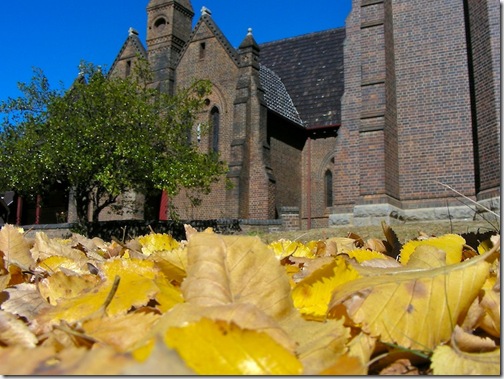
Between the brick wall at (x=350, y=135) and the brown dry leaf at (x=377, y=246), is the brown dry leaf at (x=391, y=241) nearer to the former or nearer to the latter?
the brown dry leaf at (x=377, y=246)

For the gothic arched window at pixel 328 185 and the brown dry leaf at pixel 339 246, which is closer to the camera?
the brown dry leaf at pixel 339 246

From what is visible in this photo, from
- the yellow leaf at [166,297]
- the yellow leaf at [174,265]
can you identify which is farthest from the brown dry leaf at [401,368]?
the yellow leaf at [174,265]

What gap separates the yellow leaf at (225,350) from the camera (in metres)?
0.62

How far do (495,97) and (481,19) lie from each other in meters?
2.20

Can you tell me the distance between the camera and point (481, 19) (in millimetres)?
14359

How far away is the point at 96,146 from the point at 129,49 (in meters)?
12.0

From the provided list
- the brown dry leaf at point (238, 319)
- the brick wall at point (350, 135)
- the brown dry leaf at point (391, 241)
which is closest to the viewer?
the brown dry leaf at point (238, 319)

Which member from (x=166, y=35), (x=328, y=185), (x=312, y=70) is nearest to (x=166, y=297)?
(x=328, y=185)

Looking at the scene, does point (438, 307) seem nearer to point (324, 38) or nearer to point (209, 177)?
point (209, 177)

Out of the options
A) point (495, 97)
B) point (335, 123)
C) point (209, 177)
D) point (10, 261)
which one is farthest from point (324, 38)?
point (10, 261)

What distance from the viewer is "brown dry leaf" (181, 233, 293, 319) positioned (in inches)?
38.2

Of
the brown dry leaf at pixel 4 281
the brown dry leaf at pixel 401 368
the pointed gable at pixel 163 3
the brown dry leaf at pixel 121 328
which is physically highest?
the pointed gable at pixel 163 3

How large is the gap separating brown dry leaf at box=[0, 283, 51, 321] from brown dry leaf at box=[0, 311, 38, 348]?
235 millimetres

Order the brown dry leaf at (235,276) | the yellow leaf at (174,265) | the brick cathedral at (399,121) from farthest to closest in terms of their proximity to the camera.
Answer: the brick cathedral at (399,121) → the yellow leaf at (174,265) → the brown dry leaf at (235,276)
